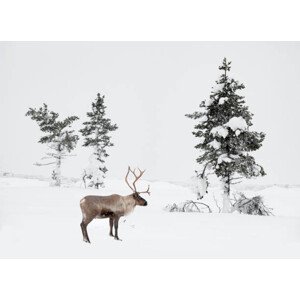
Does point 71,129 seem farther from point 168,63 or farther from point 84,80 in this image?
point 168,63

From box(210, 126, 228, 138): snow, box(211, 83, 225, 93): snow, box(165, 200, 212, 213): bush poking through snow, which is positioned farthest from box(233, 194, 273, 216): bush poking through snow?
box(211, 83, 225, 93): snow

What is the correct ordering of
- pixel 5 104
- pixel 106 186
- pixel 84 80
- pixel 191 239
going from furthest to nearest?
1. pixel 84 80
2. pixel 5 104
3. pixel 106 186
4. pixel 191 239

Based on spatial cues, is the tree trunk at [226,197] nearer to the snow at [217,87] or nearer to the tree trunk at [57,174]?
the snow at [217,87]

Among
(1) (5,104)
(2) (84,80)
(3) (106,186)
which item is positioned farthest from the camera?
(2) (84,80)

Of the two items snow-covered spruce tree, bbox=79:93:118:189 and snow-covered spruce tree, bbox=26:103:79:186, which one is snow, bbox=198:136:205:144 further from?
snow-covered spruce tree, bbox=26:103:79:186

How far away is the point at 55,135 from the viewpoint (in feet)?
52.3

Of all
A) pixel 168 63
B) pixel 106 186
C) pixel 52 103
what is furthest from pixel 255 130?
pixel 52 103

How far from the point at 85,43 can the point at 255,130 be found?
529 cm

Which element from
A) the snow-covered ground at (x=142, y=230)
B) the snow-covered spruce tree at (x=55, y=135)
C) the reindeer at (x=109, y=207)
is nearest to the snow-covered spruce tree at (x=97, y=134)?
the snow-covered spruce tree at (x=55, y=135)

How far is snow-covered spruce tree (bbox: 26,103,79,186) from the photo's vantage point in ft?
44.4

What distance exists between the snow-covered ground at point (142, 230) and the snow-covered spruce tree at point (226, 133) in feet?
5.95

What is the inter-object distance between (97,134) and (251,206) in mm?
5301

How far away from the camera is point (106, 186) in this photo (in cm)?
1134

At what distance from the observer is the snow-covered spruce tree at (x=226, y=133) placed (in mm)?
13586
